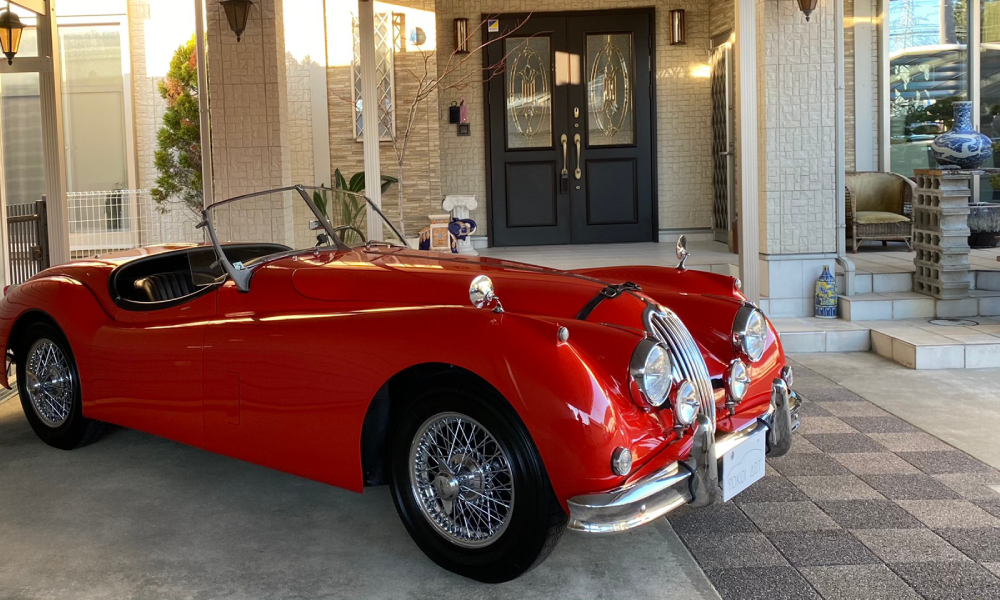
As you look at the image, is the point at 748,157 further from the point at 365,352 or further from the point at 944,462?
the point at 365,352

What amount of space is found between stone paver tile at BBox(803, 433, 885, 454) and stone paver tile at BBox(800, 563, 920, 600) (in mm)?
1268

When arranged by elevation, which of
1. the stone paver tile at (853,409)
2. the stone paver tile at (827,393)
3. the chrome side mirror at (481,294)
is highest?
the chrome side mirror at (481,294)

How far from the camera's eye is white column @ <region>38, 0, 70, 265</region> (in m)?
6.12

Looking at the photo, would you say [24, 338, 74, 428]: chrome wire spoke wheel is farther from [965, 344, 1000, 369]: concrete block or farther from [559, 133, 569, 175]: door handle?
[559, 133, 569, 175]: door handle

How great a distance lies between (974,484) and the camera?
3.45 metres

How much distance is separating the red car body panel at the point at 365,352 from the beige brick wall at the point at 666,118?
22.0 ft

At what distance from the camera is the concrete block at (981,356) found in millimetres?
5543

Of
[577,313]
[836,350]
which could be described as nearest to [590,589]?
[577,313]

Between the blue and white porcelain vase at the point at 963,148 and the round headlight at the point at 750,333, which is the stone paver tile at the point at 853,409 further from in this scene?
the blue and white porcelain vase at the point at 963,148

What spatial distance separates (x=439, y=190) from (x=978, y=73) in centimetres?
597

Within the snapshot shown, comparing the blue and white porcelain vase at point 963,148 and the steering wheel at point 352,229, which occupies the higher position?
the blue and white porcelain vase at point 963,148

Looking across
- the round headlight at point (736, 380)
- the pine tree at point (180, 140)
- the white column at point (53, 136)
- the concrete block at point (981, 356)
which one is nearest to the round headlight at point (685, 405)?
the round headlight at point (736, 380)

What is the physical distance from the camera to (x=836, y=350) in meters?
6.15

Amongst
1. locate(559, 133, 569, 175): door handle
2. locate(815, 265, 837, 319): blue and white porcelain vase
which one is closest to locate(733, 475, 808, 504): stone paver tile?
locate(815, 265, 837, 319): blue and white porcelain vase
